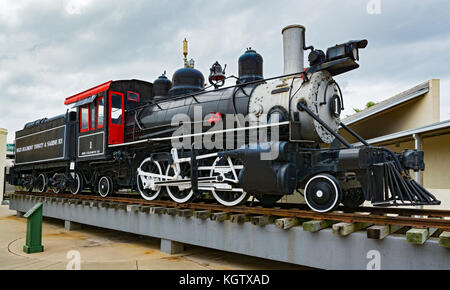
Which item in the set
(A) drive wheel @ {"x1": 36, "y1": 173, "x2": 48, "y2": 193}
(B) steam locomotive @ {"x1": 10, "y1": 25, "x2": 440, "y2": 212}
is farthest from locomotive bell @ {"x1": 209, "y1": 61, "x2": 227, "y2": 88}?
(A) drive wheel @ {"x1": 36, "y1": 173, "x2": 48, "y2": 193}

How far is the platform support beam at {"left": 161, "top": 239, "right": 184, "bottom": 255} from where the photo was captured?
7.00m

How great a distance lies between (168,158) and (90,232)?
405 centimetres

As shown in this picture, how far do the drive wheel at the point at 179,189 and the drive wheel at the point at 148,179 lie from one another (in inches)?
14.5

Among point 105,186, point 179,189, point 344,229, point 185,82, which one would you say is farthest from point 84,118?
point 344,229

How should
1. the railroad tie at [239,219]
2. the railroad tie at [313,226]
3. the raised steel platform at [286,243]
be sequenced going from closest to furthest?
the raised steel platform at [286,243] → the railroad tie at [313,226] → the railroad tie at [239,219]

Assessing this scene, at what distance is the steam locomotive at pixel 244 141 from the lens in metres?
5.42

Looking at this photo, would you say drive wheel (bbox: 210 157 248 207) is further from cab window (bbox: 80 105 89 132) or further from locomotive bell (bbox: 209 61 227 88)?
cab window (bbox: 80 105 89 132)

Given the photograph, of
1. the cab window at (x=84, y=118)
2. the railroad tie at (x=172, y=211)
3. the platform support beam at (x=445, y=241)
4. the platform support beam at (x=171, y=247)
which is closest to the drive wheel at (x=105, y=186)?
Result: the cab window at (x=84, y=118)

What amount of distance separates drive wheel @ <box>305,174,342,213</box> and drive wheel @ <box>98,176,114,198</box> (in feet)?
20.6

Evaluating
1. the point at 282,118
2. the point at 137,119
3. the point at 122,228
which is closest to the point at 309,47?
the point at 282,118

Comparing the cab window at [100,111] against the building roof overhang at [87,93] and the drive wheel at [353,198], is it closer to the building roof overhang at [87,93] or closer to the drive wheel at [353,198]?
the building roof overhang at [87,93]

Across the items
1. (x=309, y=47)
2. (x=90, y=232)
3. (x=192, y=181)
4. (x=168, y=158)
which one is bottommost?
(x=90, y=232)
